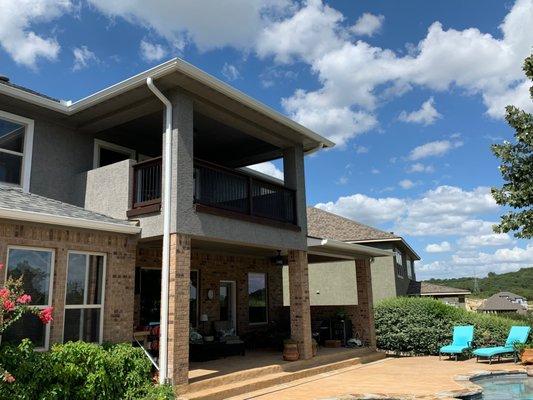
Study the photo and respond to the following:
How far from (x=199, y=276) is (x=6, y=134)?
712cm

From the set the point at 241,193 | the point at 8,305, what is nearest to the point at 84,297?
the point at 8,305

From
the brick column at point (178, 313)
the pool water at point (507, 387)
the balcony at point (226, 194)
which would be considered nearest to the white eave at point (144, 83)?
the balcony at point (226, 194)

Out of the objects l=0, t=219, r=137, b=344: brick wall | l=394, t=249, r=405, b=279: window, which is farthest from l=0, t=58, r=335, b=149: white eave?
l=394, t=249, r=405, b=279: window

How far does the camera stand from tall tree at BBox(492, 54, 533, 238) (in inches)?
637

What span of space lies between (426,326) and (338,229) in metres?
9.86

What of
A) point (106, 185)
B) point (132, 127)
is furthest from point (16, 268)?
point (132, 127)

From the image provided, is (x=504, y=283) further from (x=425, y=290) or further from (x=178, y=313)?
(x=178, y=313)

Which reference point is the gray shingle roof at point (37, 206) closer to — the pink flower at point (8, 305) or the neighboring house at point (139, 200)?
the neighboring house at point (139, 200)

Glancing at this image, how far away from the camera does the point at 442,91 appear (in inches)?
792

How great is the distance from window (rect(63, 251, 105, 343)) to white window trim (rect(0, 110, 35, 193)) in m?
2.63

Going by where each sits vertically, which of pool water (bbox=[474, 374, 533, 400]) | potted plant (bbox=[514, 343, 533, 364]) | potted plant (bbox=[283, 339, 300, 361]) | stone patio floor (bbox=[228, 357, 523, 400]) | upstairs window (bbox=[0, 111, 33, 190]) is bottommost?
pool water (bbox=[474, 374, 533, 400])

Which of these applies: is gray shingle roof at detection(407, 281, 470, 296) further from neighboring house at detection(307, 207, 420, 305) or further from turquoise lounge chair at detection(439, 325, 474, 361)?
turquoise lounge chair at detection(439, 325, 474, 361)

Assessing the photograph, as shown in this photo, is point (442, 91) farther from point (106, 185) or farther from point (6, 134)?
point (6, 134)

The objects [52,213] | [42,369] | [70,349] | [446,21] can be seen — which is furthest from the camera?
[446,21]
